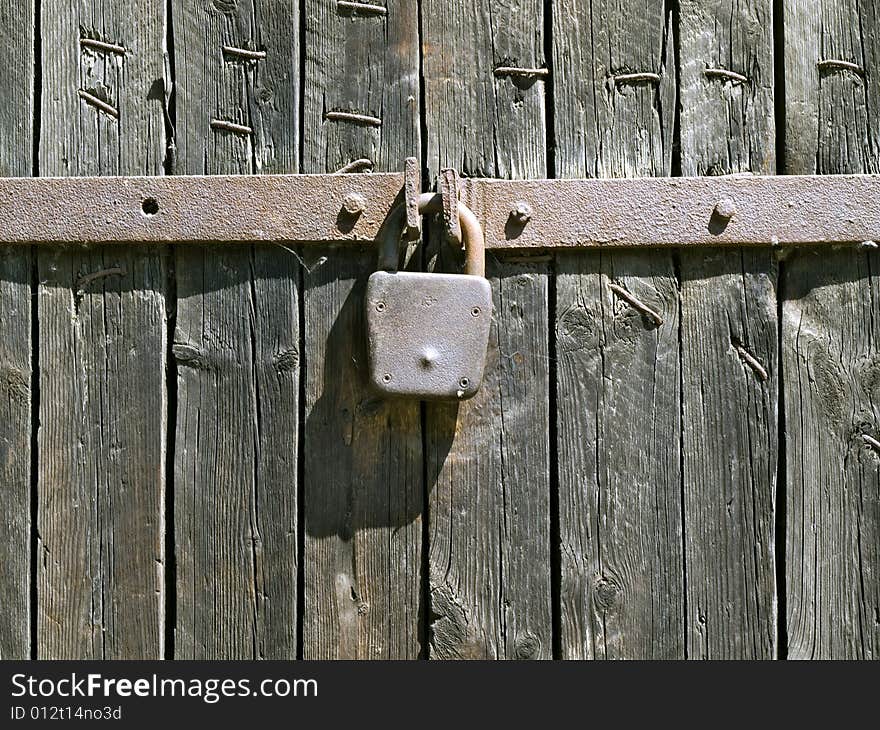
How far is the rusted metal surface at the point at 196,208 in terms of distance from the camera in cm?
113

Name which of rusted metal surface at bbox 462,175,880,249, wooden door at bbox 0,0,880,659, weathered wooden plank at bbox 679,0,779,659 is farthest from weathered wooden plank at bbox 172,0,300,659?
weathered wooden plank at bbox 679,0,779,659

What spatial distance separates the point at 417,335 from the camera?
109 cm

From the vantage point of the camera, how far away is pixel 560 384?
3.83ft

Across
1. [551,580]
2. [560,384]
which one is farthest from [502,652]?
[560,384]

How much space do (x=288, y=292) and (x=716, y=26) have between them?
695 millimetres

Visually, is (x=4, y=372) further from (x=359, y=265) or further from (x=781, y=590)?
(x=781, y=590)

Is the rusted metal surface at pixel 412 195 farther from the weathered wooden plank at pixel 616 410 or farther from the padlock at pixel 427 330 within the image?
the weathered wooden plank at pixel 616 410

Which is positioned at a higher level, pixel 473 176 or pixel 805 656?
pixel 473 176

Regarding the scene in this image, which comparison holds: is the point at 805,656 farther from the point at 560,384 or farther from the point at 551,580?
the point at 560,384

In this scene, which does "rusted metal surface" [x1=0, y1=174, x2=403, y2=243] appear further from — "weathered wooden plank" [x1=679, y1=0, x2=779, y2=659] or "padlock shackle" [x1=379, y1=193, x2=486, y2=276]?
"weathered wooden plank" [x1=679, y1=0, x2=779, y2=659]

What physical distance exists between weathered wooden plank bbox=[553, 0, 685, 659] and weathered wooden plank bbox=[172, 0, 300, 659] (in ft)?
1.23

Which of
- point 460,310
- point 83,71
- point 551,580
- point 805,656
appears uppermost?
point 83,71

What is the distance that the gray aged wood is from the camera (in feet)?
3.82

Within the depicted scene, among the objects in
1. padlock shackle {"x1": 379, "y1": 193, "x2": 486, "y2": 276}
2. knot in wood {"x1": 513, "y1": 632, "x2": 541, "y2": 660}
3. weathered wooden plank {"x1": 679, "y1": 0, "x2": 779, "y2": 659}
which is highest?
padlock shackle {"x1": 379, "y1": 193, "x2": 486, "y2": 276}
